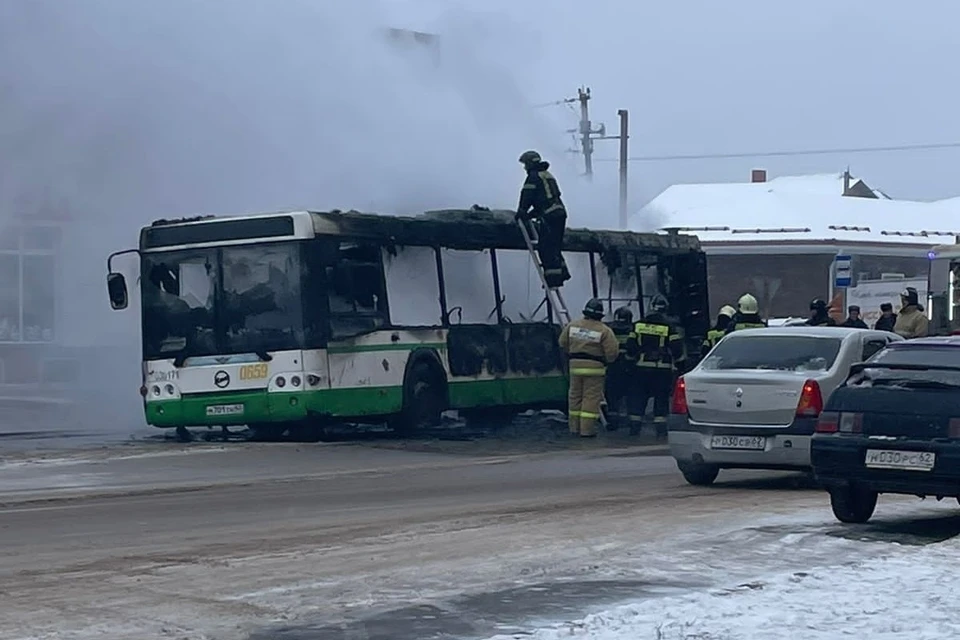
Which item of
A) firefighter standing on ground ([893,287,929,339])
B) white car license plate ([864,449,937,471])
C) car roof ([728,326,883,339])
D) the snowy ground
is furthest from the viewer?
firefighter standing on ground ([893,287,929,339])

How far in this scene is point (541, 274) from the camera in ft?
76.3

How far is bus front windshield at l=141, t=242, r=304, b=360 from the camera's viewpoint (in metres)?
19.8

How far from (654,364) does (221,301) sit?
5949 mm

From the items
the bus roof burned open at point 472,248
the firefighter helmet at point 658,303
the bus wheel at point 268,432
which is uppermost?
the bus roof burned open at point 472,248

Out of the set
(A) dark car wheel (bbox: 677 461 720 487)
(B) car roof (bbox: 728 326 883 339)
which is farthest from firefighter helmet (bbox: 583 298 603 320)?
(A) dark car wheel (bbox: 677 461 720 487)

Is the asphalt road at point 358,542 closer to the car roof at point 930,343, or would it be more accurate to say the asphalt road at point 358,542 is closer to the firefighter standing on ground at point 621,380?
the car roof at point 930,343

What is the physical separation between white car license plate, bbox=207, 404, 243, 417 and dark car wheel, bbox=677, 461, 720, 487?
21.0ft

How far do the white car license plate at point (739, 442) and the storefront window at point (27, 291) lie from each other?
22959 millimetres

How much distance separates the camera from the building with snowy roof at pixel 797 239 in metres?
65.6

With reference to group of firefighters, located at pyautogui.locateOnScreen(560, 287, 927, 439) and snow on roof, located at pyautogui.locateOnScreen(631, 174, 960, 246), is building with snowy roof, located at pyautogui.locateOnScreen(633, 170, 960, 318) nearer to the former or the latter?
snow on roof, located at pyautogui.locateOnScreen(631, 174, 960, 246)

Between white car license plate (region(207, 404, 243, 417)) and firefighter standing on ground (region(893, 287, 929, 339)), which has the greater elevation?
firefighter standing on ground (region(893, 287, 929, 339))

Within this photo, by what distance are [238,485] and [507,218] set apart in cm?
857

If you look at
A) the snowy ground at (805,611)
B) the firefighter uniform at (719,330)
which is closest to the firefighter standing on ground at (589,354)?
the firefighter uniform at (719,330)

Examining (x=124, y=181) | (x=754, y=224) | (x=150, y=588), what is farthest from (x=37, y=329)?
(x=754, y=224)
